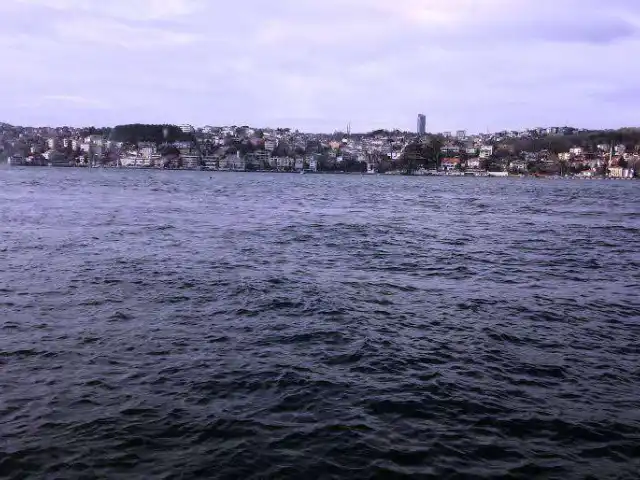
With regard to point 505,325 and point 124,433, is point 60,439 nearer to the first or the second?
point 124,433

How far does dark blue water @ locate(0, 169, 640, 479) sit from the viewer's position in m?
6.38

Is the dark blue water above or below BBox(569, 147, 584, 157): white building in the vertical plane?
below

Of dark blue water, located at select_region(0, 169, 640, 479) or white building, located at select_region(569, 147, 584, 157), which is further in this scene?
white building, located at select_region(569, 147, 584, 157)

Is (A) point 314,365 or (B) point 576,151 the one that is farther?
(B) point 576,151

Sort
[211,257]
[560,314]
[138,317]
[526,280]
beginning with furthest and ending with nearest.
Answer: [211,257]
[526,280]
[560,314]
[138,317]

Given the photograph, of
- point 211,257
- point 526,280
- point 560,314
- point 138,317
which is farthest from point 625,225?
point 138,317

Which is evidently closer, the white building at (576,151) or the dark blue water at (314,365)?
the dark blue water at (314,365)

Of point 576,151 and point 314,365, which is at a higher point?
point 576,151

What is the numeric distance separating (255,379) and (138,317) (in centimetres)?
409

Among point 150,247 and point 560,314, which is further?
point 150,247

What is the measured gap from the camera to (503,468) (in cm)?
619

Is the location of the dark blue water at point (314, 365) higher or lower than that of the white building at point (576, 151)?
lower

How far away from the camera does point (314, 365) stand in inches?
357

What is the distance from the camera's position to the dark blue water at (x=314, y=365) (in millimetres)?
6383
